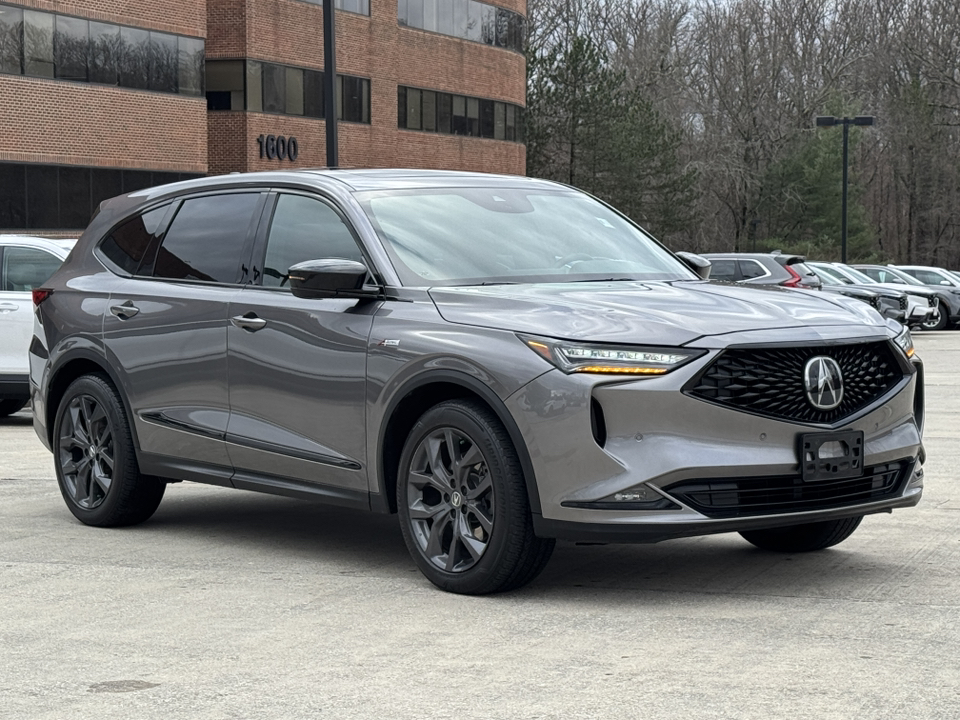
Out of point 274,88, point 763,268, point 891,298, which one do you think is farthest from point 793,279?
point 274,88

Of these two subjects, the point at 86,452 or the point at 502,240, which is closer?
the point at 502,240

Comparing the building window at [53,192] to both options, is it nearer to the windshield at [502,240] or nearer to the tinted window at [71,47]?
the tinted window at [71,47]

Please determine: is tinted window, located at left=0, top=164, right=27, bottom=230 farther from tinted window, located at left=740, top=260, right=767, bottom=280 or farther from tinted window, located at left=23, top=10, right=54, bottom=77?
tinted window, located at left=740, top=260, right=767, bottom=280

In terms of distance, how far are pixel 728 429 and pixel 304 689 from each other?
6.49 feet

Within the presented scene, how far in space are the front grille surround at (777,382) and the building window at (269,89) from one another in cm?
4375

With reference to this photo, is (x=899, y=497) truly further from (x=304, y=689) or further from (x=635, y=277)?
(x=304, y=689)

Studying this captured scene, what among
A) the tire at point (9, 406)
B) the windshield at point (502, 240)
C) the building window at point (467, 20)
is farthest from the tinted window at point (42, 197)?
the windshield at point (502, 240)

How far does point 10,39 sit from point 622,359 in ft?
122

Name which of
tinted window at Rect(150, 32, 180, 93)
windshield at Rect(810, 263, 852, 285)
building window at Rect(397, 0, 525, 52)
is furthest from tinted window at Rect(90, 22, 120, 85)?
windshield at Rect(810, 263, 852, 285)

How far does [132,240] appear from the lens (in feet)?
29.1

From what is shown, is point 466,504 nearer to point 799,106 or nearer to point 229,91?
point 229,91

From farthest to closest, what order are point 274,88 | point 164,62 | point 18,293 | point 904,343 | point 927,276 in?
1. point 274,88
2. point 164,62
3. point 927,276
4. point 18,293
5. point 904,343

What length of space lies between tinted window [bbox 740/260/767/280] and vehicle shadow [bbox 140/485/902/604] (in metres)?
20.6

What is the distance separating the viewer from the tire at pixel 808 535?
291 inches
